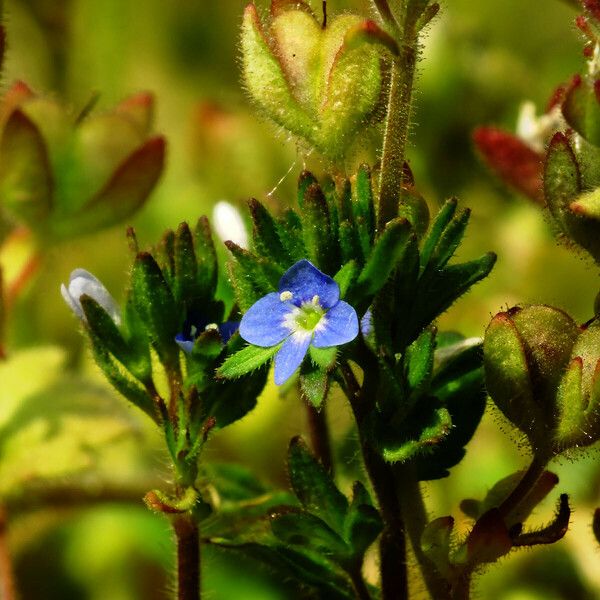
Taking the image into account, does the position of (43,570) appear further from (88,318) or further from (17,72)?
(17,72)

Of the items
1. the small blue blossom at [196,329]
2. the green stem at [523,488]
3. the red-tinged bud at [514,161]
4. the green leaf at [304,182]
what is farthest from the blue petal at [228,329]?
the red-tinged bud at [514,161]

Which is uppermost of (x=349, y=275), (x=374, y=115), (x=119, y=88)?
(x=119, y=88)

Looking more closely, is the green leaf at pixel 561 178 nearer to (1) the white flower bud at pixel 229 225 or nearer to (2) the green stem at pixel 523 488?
(2) the green stem at pixel 523 488

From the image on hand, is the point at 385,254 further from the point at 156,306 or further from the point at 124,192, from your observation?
the point at 124,192

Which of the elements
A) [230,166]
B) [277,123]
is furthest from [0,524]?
[230,166]

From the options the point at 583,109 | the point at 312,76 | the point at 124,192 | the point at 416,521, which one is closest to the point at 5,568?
the point at 124,192
